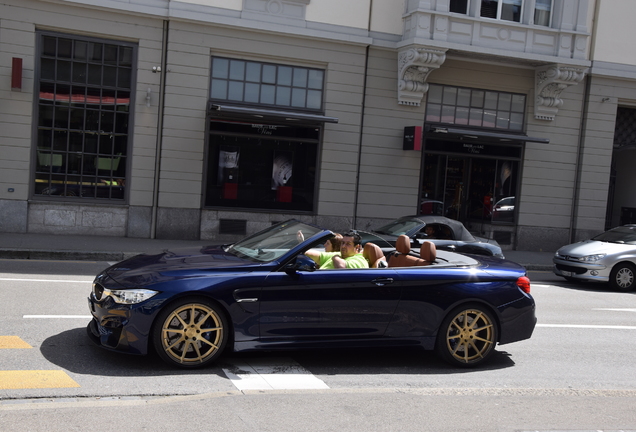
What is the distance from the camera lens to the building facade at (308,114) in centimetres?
1620

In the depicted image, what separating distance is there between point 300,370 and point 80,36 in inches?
501

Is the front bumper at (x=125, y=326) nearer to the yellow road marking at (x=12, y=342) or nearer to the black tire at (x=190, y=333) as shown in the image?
the black tire at (x=190, y=333)

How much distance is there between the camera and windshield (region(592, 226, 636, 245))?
14594 mm

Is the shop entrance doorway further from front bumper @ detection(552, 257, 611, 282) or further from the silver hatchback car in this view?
front bumper @ detection(552, 257, 611, 282)

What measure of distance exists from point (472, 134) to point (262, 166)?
20.0ft

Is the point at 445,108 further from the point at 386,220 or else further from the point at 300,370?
the point at 300,370

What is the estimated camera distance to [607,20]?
66.7 feet

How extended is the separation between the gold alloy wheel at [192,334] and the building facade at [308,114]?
11237 mm

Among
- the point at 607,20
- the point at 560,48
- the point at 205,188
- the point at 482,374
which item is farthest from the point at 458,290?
Answer: the point at 607,20

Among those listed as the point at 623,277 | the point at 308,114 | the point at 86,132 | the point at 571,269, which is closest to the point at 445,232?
the point at 571,269

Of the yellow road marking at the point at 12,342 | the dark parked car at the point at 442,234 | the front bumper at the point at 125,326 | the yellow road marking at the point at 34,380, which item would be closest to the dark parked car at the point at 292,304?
the front bumper at the point at 125,326

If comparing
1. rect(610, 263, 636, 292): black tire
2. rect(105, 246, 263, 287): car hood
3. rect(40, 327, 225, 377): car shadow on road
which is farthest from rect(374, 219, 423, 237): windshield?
rect(40, 327, 225, 377): car shadow on road

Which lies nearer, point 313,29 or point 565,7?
point 313,29

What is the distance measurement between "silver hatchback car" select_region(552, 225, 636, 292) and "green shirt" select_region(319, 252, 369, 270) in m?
8.66
